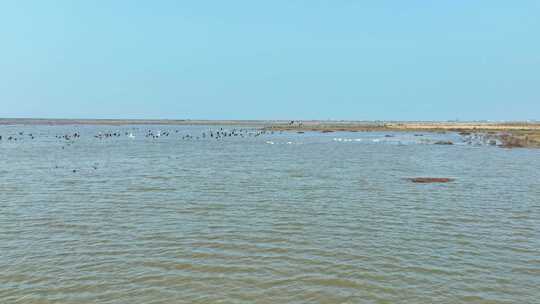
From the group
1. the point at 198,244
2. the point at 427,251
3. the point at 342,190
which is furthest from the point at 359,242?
the point at 342,190

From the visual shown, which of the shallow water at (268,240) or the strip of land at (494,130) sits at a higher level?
the strip of land at (494,130)

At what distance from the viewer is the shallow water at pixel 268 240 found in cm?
1047

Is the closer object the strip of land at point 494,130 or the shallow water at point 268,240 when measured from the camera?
the shallow water at point 268,240

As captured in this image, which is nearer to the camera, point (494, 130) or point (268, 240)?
point (268, 240)

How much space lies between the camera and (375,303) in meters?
9.72

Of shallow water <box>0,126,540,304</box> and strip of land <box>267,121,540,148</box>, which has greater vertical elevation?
strip of land <box>267,121,540,148</box>

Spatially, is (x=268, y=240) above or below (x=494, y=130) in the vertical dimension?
below

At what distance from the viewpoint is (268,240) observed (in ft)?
47.7

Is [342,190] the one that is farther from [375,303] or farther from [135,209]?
[375,303]

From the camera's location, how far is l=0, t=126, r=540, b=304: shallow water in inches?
412

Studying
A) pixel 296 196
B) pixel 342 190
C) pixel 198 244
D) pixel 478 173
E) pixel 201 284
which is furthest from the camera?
pixel 478 173

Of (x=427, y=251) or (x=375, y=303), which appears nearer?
(x=375, y=303)

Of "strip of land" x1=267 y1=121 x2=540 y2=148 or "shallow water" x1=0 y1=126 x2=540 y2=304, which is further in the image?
"strip of land" x1=267 y1=121 x2=540 y2=148

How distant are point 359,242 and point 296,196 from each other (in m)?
8.58
